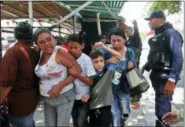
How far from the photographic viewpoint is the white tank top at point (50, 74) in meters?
3.41

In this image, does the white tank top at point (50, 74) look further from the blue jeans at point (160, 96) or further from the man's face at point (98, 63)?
the blue jeans at point (160, 96)

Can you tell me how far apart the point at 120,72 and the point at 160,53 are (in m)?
0.98

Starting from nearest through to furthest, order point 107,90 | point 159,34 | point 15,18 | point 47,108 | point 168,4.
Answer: point 47,108
point 107,90
point 159,34
point 15,18
point 168,4

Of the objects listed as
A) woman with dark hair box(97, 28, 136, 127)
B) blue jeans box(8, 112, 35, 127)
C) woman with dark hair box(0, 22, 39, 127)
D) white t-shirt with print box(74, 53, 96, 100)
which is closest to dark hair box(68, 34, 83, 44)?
white t-shirt with print box(74, 53, 96, 100)

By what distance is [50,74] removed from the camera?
3.43m

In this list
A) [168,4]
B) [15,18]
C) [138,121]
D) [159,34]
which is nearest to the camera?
[159,34]

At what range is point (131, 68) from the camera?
3844 millimetres

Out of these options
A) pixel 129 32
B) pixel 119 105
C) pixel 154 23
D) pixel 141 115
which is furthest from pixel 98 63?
pixel 129 32

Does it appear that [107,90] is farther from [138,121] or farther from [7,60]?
[138,121]

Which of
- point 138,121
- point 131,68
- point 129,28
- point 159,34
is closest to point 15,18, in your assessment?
point 129,28

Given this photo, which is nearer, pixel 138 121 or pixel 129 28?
pixel 138 121

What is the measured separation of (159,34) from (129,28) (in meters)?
2.22

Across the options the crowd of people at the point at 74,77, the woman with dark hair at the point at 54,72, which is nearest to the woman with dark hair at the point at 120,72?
the crowd of people at the point at 74,77

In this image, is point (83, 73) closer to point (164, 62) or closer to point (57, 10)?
point (164, 62)
